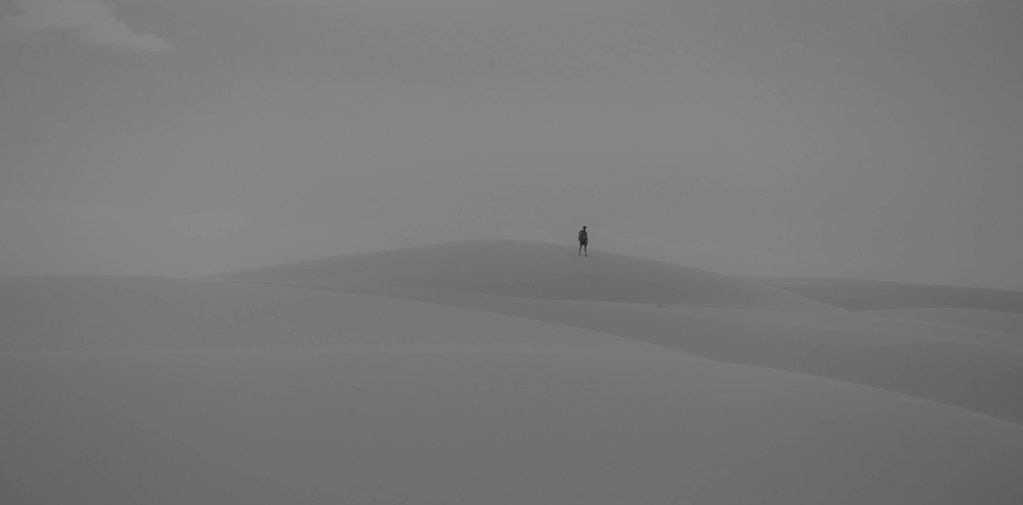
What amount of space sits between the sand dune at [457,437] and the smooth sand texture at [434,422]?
3cm

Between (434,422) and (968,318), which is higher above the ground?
(434,422)

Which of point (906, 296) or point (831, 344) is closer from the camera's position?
point (831, 344)

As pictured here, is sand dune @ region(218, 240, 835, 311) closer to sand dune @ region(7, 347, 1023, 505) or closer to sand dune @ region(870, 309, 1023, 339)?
sand dune @ region(870, 309, 1023, 339)

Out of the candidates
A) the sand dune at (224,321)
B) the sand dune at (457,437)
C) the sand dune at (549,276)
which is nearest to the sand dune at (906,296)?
the sand dune at (549,276)

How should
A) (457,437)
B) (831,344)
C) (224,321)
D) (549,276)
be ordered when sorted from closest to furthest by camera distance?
(457,437) → (224,321) → (831,344) → (549,276)

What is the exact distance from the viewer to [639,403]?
34.0ft

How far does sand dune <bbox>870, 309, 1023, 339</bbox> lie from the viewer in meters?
31.7

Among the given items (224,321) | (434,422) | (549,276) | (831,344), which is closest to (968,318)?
(831,344)

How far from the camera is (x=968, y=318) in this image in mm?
34438

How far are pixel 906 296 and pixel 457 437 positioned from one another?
7315 centimetres

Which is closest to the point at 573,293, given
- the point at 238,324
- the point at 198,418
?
the point at 238,324

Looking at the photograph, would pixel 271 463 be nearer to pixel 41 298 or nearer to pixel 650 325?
pixel 41 298

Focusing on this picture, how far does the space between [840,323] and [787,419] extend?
1788 cm

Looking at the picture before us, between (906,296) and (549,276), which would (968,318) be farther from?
(906,296)
